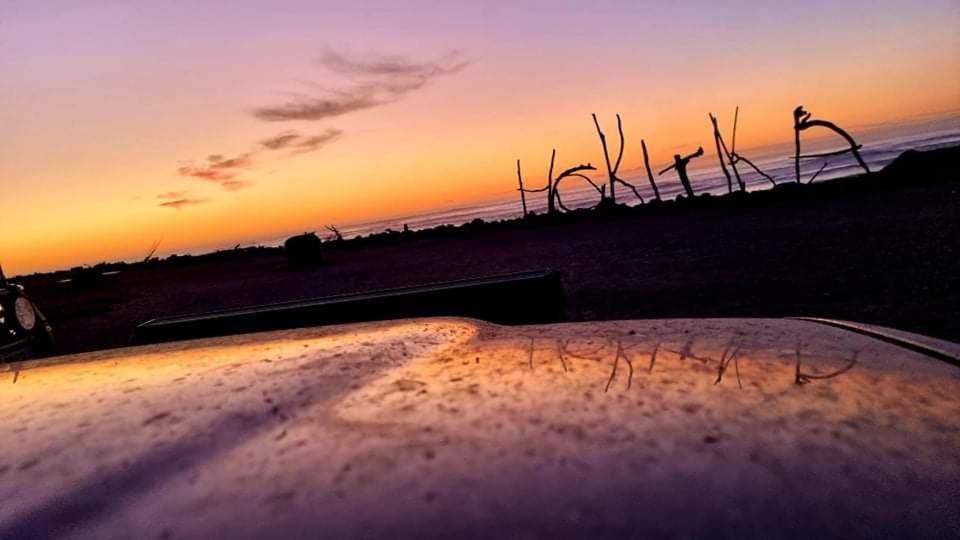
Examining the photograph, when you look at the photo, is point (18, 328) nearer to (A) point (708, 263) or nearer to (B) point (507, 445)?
(B) point (507, 445)

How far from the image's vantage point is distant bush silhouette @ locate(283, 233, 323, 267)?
2444cm

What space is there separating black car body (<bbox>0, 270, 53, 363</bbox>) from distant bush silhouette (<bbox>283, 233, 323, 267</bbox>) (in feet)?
62.9

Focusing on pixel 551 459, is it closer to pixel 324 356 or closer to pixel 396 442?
pixel 396 442

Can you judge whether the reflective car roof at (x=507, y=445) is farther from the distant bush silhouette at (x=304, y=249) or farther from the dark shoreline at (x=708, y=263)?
the distant bush silhouette at (x=304, y=249)

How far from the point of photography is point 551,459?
709mm

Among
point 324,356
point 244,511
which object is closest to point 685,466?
point 244,511

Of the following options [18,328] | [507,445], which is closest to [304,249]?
[18,328]

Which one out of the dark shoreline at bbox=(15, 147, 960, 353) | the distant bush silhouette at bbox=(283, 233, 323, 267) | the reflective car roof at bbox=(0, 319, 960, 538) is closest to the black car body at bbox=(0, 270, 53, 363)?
the reflective car roof at bbox=(0, 319, 960, 538)

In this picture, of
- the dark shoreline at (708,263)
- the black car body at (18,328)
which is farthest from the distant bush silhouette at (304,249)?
the black car body at (18,328)

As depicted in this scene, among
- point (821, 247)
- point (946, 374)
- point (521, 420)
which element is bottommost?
point (821, 247)

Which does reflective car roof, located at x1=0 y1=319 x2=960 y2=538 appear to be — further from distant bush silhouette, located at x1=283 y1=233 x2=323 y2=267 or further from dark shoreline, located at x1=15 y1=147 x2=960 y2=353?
distant bush silhouette, located at x1=283 y1=233 x2=323 y2=267

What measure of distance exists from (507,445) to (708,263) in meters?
11.9

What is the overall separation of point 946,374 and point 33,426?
1472 millimetres

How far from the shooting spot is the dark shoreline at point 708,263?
7.95 meters
